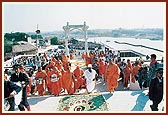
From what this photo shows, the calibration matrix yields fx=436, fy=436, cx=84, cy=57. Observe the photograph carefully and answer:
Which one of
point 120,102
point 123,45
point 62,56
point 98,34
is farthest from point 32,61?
point 123,45

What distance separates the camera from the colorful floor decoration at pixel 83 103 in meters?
8.94

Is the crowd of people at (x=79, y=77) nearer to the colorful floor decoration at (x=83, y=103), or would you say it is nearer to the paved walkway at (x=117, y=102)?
the paved walkway at (x=117, y=102)

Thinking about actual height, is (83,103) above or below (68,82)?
below

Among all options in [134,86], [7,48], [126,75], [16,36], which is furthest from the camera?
[126,75]

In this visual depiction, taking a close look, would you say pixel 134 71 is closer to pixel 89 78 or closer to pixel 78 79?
pixel 89 78

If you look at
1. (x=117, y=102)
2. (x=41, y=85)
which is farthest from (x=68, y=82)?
(x=117, y=102)

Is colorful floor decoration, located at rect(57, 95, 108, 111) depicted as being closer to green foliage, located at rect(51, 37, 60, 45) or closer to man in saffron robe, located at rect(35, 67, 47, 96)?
man in saffron robe, located at rect(35, 67, 47, 96)

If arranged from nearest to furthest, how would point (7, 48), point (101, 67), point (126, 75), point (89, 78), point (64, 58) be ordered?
point (7, 48) < point (89, 78) < point (126, 75) < point (101, 67) < point (64, 58)

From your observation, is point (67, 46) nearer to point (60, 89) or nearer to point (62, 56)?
point (62, 56)

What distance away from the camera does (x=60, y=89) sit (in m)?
9.84

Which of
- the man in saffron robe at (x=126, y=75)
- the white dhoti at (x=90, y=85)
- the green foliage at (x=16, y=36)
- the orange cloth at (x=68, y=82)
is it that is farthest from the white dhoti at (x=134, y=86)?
the green foliage at (x=16, y=36)

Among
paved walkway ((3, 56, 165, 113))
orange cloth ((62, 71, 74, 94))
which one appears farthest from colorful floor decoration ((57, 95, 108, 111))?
orange cloth ((62, 71, 74, 94))

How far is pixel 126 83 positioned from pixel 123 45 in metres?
3.66

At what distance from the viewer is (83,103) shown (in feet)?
29.9
